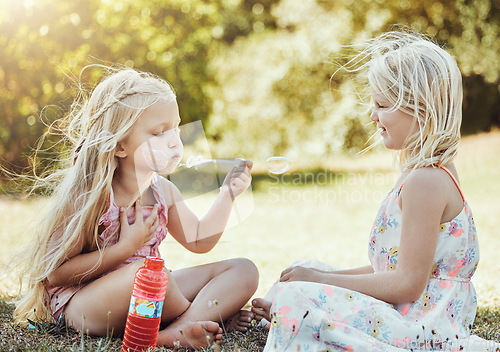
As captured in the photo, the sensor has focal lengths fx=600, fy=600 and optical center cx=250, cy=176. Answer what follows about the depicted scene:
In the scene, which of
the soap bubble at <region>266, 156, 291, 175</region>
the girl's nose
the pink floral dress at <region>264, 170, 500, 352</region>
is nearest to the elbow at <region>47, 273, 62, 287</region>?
the girl's nose

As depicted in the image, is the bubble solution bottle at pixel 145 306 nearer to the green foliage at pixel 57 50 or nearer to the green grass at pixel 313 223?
the green grass at pixel 313 223

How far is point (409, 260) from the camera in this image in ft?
7.32

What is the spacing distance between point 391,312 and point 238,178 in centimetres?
96

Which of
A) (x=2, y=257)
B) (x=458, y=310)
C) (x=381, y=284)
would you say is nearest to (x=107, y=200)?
(x=381, y=284)

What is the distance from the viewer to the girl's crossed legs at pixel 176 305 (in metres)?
2.44

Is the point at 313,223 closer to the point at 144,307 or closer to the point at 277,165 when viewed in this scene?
the point at 277,165

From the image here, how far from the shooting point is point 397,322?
2.21 meters

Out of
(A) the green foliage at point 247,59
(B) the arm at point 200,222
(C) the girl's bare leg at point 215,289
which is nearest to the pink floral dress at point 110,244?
(B) the arm at point 200,222

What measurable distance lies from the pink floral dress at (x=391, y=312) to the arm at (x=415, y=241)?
67 millimetres

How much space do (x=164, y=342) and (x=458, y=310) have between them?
1.19 m

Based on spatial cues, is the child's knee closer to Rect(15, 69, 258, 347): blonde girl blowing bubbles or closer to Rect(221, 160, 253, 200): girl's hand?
Rect(15, 69, 258, 347): blonde girl blowing bubbles

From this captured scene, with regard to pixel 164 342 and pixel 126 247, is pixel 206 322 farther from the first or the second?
pixel 126 247

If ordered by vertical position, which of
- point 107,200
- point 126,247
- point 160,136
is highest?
point 160,136

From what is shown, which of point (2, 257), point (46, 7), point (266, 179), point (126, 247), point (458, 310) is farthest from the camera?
point (266, 179)
